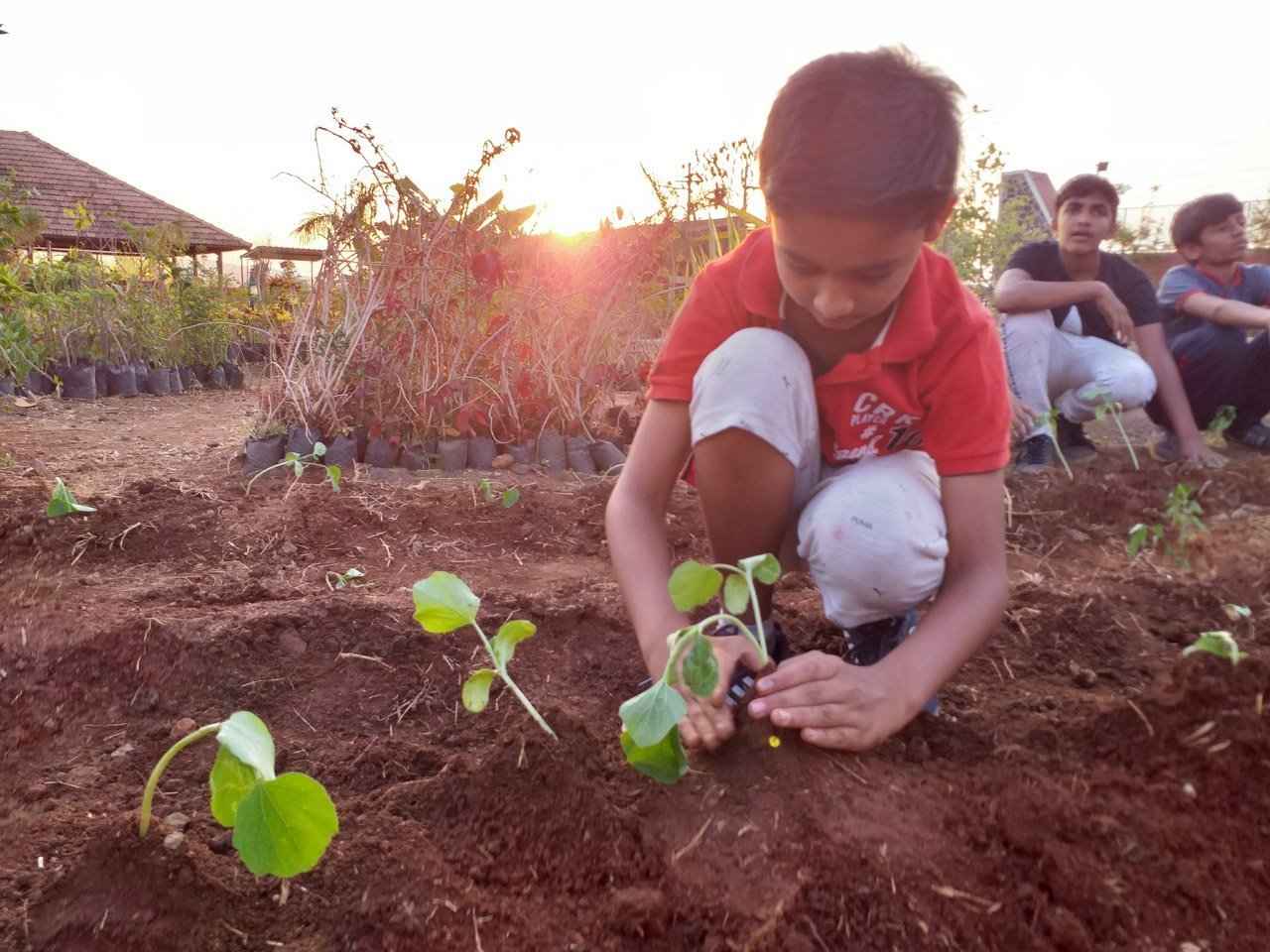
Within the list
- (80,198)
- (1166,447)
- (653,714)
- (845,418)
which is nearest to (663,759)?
(653,714)

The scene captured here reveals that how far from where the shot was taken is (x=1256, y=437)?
3.62 metres

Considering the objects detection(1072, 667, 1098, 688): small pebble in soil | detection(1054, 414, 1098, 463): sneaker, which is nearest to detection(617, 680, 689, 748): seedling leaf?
detection(1072, 667, 1098, 688): small pebble in soil

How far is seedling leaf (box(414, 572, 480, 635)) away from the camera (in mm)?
1077

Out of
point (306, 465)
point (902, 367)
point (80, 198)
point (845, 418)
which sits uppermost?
point (80, 198)

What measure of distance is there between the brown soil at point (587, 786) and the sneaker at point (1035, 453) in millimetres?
1199

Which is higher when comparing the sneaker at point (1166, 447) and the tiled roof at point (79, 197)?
the tiled roof at point (79, 197)

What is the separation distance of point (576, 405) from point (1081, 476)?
2011mm

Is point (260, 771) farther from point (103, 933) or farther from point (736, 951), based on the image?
point (736, 951)

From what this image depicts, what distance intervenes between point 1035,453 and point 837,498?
223 cm

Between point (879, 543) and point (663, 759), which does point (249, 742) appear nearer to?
point (663, 759)

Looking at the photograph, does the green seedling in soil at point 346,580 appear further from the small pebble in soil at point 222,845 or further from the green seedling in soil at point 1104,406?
the green seedling in soil at point 1104,406

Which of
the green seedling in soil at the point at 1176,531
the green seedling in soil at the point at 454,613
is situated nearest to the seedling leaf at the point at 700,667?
the green seedling in soil at the point at 454,613

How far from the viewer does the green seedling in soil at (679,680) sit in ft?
2.80

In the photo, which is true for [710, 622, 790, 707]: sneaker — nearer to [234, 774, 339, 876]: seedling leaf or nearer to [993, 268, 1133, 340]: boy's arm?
[234, 774, 339, 876]: seedling leaf
